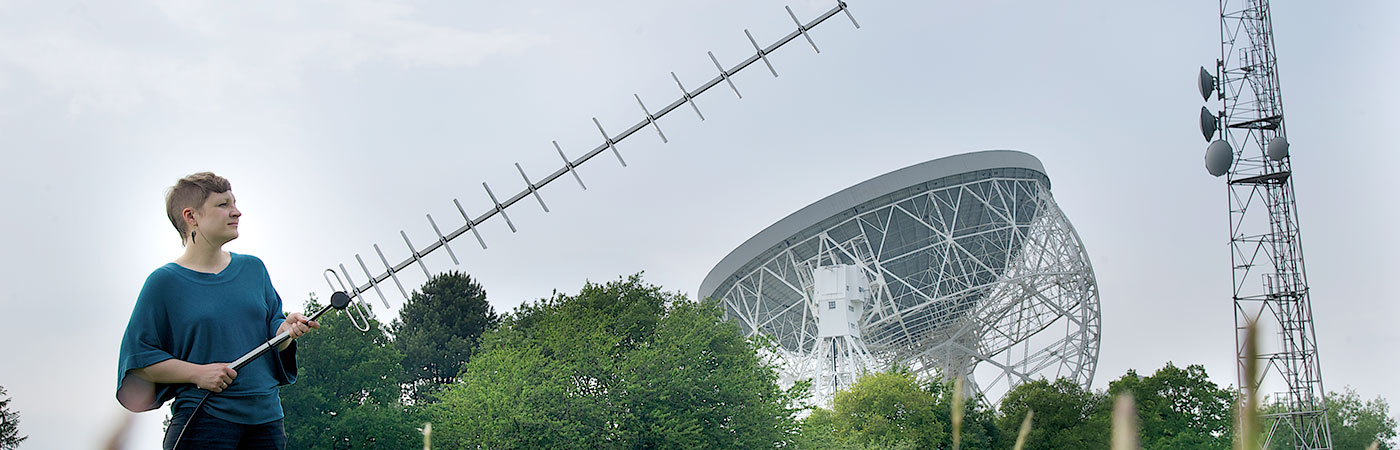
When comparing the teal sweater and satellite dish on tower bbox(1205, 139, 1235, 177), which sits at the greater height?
satellite dish on tower bbox(1205, 139, 1235, 177)

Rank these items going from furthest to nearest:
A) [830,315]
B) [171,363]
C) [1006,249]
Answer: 1. [1006,249]
2. [830,315]
3. [171,363]

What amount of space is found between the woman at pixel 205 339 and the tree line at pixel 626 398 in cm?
2476

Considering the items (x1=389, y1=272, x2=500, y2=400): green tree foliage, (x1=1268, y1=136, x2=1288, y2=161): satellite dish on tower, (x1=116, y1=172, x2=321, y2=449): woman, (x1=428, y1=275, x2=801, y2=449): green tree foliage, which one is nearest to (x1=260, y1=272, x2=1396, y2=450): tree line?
(x1=428, y1=275, x2=801, y2=449): green tree foliage

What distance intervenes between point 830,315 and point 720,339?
8.36m

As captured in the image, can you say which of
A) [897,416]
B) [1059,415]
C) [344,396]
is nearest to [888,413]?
[897,416]

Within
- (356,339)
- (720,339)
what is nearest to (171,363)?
(720,339)

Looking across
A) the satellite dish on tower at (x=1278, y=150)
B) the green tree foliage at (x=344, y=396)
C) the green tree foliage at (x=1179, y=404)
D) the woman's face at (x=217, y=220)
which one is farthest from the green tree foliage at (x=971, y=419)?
the woman's face at (x=217, y=220)

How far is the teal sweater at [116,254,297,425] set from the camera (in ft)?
16.5

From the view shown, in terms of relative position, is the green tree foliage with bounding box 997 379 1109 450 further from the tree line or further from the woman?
the woman

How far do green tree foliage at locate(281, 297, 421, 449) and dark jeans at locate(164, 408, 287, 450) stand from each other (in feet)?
94.8

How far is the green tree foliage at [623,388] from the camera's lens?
1200 inches

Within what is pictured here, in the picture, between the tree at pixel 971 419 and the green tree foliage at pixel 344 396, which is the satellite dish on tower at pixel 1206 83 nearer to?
the tree at pixel 971 419

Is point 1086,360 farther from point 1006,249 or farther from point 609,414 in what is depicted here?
point 609,414

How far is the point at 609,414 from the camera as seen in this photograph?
30.7 m
